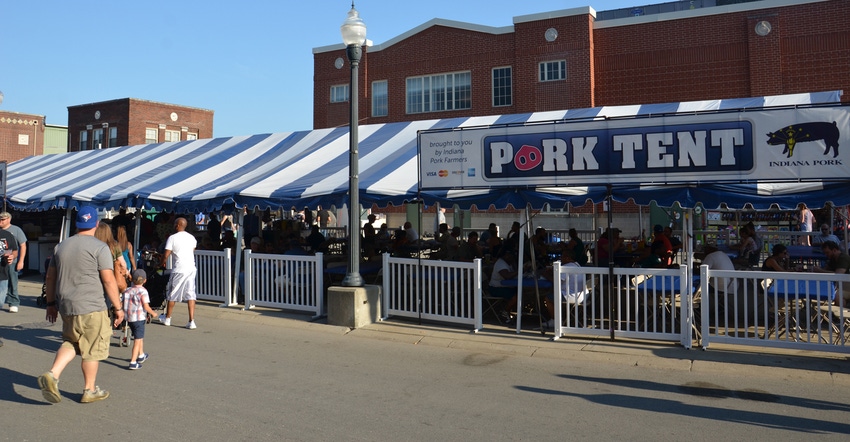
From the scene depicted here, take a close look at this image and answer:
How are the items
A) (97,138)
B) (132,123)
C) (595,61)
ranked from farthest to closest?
(97,138) → (132,123) → (595,61)

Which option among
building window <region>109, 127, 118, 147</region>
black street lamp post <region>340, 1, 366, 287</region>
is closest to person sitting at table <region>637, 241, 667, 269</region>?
black street lamp post <region>340, 1, 366, 287</region>

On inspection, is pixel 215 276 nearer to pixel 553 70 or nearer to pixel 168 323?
pixel 168 323

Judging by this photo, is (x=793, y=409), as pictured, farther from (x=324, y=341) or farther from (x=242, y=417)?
(x=324, y=341)

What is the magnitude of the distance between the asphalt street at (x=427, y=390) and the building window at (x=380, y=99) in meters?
28.5

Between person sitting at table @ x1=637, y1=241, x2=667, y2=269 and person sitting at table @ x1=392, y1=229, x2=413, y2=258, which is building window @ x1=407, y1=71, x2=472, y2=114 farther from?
person sitting at table @ x1=637, y1=241, x2=667, y2=269

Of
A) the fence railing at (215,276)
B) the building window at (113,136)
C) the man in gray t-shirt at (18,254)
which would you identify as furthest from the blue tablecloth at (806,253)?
the building window at (113,136)

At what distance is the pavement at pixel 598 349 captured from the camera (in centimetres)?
752

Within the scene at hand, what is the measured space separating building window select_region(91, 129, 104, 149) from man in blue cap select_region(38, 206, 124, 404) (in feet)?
150

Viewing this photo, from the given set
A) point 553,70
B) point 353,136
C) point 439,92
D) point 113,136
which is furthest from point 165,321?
point 113,136

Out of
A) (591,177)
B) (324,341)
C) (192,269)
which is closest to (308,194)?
(192,269)

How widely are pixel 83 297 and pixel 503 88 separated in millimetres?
29772

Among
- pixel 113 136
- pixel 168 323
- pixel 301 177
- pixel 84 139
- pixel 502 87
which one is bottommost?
pixel 168 323

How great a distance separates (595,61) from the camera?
106 ft

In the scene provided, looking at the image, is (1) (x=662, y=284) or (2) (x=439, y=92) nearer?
(1) (x=662, y=284)
